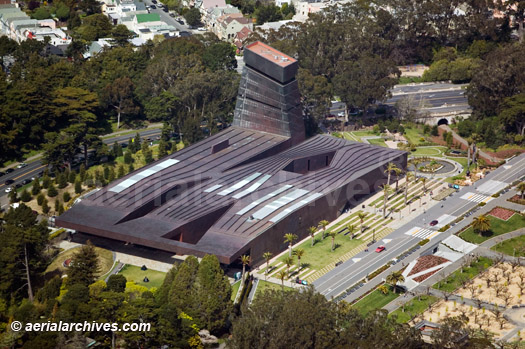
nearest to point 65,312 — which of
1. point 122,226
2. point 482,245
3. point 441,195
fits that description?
point 122,226

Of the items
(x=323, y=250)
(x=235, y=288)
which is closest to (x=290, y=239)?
(x=323, y=250)

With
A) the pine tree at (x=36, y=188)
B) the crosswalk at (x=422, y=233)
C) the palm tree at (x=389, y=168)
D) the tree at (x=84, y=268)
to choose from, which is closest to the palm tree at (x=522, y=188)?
the crosswalk at (x=422, y=233)

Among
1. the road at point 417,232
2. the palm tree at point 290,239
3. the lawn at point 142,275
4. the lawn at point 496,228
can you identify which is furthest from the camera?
the lawn at point 496,228

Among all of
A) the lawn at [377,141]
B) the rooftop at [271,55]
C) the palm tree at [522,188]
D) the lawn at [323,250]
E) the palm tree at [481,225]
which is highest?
the rooftop at [271,55]

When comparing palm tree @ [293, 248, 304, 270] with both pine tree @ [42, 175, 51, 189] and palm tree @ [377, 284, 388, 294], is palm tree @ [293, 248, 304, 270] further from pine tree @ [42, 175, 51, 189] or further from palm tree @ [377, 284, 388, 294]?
pine tree @ [42, 175, 51, 189]

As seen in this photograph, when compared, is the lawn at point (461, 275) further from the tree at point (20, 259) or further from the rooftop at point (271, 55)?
the tree at point (20, 259)

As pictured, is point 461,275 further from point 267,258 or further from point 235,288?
point 235,288

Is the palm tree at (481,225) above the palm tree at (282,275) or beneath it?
above

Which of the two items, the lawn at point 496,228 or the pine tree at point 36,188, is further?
the pine tree at point 36,188
